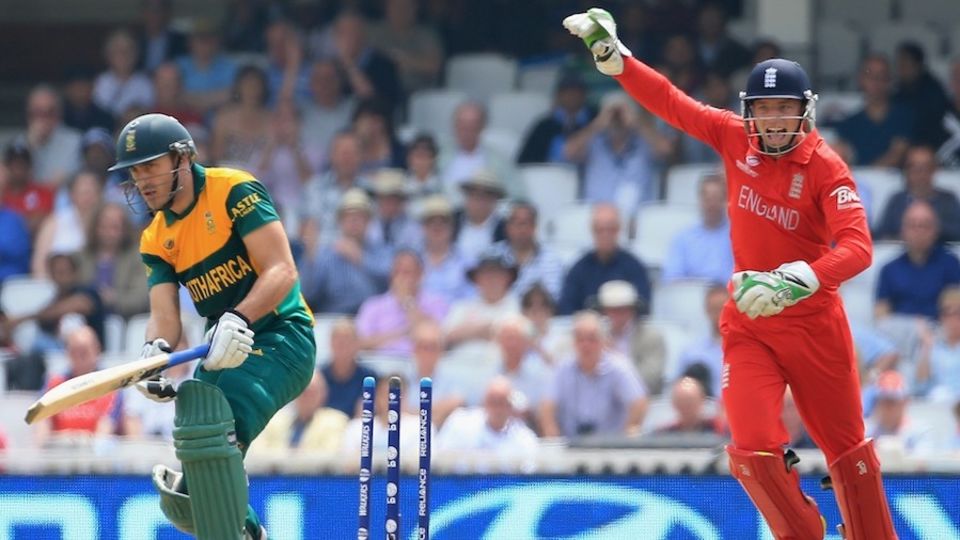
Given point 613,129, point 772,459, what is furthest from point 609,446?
point 613,129

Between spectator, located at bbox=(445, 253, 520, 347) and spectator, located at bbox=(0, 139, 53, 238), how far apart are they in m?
3.33

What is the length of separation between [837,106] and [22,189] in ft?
18.7

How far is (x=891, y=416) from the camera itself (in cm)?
902

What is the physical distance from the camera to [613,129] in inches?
456

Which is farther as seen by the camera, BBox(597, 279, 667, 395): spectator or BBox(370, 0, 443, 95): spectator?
BBox(370, 0, 443, 95): spectator

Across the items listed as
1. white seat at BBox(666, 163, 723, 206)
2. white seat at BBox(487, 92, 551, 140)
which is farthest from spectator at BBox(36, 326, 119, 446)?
white seat at BBox(666, 163, 723, 206)

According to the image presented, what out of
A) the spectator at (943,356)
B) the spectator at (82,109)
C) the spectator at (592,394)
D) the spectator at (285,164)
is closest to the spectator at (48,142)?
the spectator at (82,109)

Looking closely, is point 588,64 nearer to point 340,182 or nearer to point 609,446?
point 340,182

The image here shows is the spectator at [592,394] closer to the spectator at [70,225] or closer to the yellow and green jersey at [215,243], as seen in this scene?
the yellow and green jersey at [215,243]

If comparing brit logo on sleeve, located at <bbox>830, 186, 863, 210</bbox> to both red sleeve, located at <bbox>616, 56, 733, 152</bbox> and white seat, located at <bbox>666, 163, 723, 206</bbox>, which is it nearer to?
red sleeve, located at <bbox>616, 56, 733, 152</bbox>

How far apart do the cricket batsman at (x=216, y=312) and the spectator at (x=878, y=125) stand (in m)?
6.09

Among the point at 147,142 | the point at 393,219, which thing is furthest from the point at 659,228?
the point at 147,142

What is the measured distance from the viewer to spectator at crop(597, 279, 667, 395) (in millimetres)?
10047

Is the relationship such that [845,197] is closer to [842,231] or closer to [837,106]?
[842,231]
